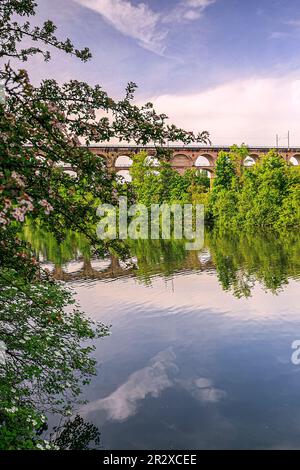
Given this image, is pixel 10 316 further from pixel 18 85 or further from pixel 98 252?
pixel 18 85

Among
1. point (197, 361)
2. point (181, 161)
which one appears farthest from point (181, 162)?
point (197, 361)

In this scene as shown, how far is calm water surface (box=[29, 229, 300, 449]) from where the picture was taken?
8.78 meters

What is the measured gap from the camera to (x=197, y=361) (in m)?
12.3

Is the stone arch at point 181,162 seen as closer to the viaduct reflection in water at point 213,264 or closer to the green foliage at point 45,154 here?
the viaduct reflection in water at point 213,264

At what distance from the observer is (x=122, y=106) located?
652 cm

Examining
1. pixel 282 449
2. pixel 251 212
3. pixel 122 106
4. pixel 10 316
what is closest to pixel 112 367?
A: pixel 10 316

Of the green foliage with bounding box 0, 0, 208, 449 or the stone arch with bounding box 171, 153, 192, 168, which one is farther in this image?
the stone arch with bounding box 171, 153, 192, 168

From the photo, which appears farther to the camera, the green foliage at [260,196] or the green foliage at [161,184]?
the green foliage at [161,184]

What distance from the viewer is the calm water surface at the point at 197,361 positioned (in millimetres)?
8781

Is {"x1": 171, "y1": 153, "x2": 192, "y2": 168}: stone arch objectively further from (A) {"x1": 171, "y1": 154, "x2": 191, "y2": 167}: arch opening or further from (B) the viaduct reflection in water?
(B) the viaduct reflection in water

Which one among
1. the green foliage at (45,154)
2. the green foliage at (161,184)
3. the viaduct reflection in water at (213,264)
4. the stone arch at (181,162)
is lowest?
the viaduct reflection in water at (213,264)

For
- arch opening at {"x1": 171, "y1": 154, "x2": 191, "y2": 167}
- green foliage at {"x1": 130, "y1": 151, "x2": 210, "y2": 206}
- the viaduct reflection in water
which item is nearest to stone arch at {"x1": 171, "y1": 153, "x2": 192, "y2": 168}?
arch opening at {"x1": 171, "y1": 154, "x2": 191, "y2": 167}
